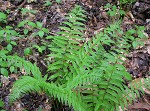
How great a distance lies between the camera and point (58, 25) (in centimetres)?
443

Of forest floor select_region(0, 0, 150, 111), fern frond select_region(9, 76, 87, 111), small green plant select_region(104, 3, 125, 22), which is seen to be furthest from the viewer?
small green plant select_region(104, 3, 125, 22)

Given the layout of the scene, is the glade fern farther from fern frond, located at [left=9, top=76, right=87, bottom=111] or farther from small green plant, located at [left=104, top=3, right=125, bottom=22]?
small green plant, located at [left=104, top=3, right=125, bottom=22]

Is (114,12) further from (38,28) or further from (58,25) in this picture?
(38,28)

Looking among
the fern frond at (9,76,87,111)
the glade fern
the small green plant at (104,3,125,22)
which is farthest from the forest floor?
the fern frond at (9,76,87,111)

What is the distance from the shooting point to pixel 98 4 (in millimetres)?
5004

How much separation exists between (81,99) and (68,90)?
0.39 m

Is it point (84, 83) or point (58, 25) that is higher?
point (58, 25)

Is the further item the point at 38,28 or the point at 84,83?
the point at 38,28

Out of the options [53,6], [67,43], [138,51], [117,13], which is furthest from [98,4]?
[67,43]

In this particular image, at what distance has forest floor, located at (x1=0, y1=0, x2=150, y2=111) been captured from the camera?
3406 mm

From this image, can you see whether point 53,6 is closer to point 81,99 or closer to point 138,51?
point 138,51

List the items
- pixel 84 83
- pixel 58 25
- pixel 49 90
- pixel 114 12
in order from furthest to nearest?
pixel 114 12, pixel 58 25, pixel 84 83, pixel 49 90

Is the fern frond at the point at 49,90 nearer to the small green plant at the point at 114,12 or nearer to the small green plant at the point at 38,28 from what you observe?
the small green plant at the point at 38,28

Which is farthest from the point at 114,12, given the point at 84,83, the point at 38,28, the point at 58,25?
the point at 84,83
